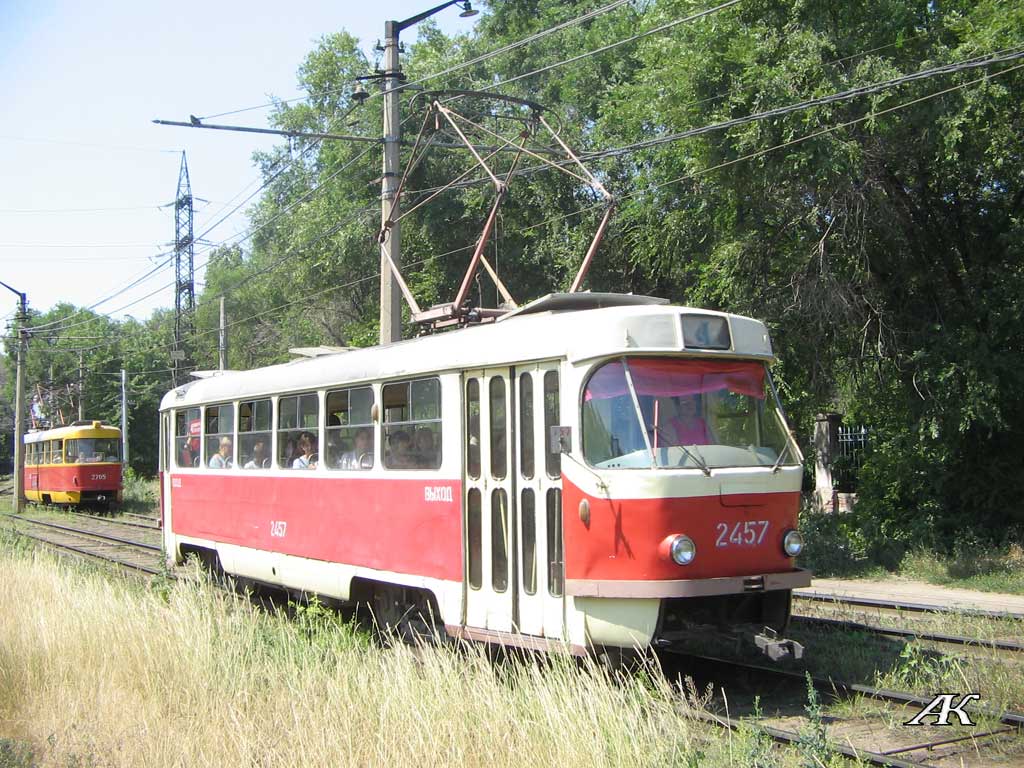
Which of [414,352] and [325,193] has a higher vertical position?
[325,193]

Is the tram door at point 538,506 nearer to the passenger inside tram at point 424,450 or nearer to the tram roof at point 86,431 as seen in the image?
the passenger inside tram at point 424,450

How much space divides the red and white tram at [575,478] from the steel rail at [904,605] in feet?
12.2

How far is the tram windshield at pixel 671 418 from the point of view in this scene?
7.57m

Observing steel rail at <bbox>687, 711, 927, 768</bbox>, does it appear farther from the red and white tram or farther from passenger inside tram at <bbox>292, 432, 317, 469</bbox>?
passenger inside tram at <bbox>292, 432, 317, 469</bbox>

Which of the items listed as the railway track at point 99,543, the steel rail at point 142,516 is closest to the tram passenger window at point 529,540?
the railway track at point 99,543

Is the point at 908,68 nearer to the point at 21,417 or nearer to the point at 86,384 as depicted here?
the point at 21,417

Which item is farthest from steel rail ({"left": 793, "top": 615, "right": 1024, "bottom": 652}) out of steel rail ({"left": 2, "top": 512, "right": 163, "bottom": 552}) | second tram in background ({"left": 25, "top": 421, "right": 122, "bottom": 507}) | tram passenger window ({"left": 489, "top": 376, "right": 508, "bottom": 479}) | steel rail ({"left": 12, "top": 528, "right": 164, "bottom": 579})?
second tram in background ({"left": 25, "top": 421, "right": 122, "bottom": 507})

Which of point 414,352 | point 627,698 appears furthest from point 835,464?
point 627,698

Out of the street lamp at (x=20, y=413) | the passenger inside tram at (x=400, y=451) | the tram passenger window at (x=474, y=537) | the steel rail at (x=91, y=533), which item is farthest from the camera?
the street lamp at (x=20, y=413)

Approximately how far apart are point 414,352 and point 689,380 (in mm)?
2672

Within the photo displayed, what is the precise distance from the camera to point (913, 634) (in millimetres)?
9414

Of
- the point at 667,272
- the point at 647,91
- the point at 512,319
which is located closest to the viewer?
the point at 512,319

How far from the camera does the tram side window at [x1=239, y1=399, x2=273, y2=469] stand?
40.3 ft

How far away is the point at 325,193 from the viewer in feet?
114
